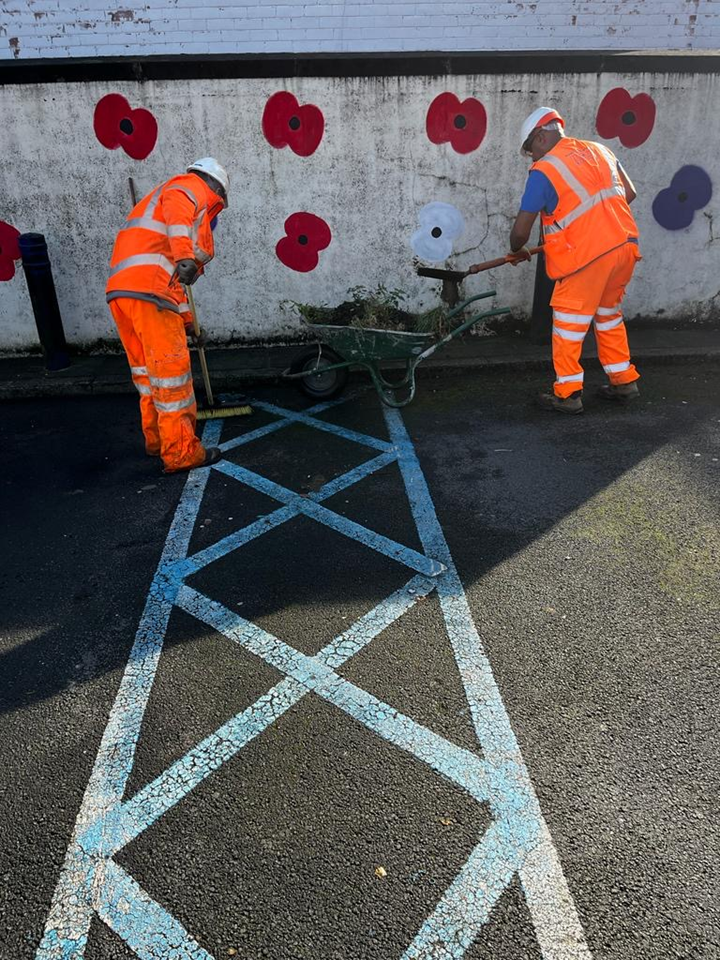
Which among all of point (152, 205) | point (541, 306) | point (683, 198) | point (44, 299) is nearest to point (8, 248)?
point (44, 299)

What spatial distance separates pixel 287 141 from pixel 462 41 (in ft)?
7.73

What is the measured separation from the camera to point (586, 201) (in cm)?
479

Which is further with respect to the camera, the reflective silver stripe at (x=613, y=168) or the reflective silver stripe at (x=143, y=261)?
the reflective silver stripe at (x=613, y=168)

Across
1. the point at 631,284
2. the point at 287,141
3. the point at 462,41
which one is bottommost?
the point at 631,284

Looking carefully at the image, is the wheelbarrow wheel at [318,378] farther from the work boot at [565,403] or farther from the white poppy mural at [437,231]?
the white poppy mural at [437,231]

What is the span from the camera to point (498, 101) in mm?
6336

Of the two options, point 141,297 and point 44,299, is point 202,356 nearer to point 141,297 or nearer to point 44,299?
point 141,297

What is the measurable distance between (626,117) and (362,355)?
3.73m

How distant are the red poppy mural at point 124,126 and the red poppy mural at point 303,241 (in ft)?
4.89

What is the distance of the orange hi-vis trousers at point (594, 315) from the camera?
196 inches

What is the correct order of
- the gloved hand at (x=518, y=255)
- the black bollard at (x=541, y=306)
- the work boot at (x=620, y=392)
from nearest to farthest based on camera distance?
the gloved hand at (x=518, y=255)
the work boot at (x=620, y=392)
the black bollard at (x=541, y=306)

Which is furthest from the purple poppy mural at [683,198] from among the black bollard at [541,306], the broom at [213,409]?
the broom at [213,409]

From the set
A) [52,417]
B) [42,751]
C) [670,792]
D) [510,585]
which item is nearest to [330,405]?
[52,417]

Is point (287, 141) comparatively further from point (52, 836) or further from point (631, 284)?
point (52, 836)
